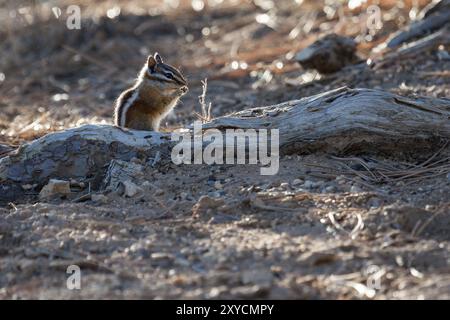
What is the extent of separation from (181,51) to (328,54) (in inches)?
179

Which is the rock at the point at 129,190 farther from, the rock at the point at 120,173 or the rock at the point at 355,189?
the rock at the point at 355,189

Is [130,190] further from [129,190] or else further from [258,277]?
[258,277]

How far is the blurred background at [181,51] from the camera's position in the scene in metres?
9.71

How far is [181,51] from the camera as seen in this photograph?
14.1 m

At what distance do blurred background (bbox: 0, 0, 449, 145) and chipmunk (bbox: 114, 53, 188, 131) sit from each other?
1.57 ft

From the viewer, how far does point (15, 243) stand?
17.9 feet

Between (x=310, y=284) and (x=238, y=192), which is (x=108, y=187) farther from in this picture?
(x=310, y=284)

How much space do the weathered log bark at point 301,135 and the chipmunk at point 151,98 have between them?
3.80 feet

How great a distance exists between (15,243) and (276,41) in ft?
26.4

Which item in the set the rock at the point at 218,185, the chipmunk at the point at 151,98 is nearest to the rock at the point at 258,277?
the rock at the point at 218,185

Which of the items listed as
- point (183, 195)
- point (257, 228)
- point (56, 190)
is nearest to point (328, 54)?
point (183, 195)

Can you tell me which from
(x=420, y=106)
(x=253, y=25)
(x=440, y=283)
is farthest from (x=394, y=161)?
(x=253, y=25)

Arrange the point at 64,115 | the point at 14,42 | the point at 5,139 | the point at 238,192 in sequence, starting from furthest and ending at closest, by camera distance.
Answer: the point at 14,42, the point at 64,115, the point at 5,139, the point at 238,192

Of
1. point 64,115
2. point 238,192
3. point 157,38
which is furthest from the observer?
point 157,38
